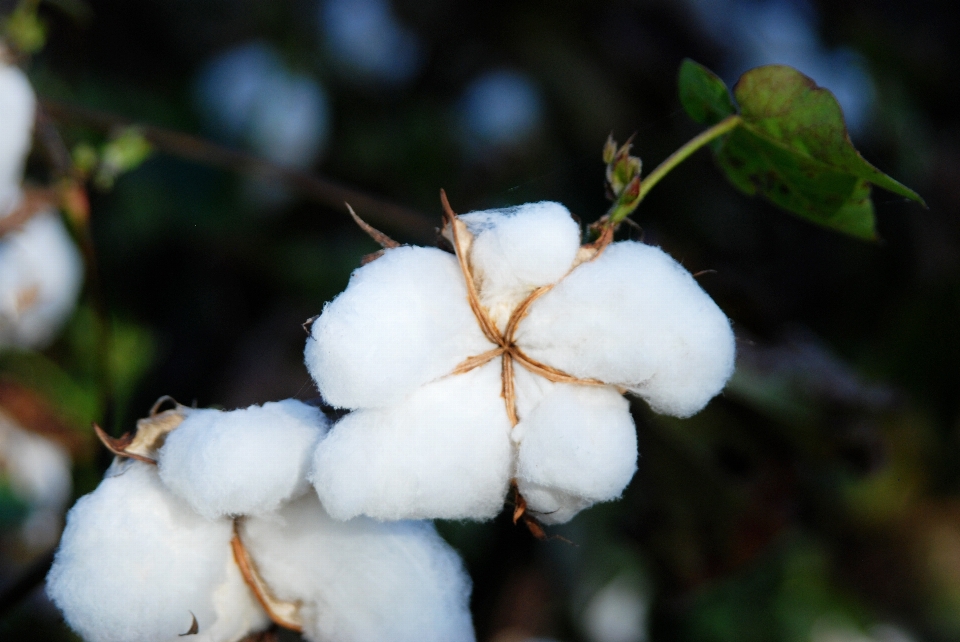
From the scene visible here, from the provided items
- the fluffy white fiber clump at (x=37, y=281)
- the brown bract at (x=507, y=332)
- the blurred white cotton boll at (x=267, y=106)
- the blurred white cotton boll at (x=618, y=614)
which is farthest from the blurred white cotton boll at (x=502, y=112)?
the brown bract at (x=507, y=332)

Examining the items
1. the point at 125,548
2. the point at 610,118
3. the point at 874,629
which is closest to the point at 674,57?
the point at 610,118

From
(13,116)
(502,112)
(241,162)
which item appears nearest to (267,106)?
(502,112)

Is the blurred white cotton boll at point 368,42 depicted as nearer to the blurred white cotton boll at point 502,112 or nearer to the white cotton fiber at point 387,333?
the blurred white cotton boll at point 502,112

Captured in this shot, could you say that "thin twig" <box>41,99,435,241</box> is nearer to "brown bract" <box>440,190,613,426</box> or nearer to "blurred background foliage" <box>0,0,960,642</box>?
"blurred background foliage" <box>0,0,960,642</box>

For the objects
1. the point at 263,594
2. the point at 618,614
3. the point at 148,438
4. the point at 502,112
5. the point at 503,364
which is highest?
the point at 503,364

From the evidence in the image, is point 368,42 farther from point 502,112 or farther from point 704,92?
point 704,92

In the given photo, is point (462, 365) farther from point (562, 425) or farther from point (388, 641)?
point (388, 641)
